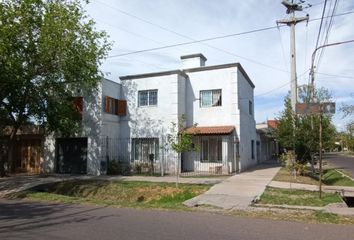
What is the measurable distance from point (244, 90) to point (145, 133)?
7.99 meters

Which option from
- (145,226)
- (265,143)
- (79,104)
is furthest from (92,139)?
(265,143)

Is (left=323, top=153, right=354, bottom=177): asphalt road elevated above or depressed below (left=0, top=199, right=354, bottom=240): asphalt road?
above

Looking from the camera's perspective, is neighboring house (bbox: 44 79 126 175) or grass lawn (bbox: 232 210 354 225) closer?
grass lawn (bbox: 232 210 354 225)

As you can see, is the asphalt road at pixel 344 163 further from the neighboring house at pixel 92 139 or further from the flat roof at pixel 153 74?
the neighboring house at pixel 92 139

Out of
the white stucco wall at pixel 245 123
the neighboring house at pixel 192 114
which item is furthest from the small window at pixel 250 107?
the neighboring house at pixel 192 114

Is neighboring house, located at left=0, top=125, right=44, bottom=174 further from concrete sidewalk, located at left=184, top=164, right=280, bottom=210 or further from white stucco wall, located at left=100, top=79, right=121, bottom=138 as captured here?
concrete sidewalk, located at left=184, top=164, right=280, bottom=210

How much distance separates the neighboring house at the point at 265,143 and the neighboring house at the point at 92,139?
11.8m

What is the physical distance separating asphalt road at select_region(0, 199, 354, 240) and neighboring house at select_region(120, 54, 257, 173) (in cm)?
1301

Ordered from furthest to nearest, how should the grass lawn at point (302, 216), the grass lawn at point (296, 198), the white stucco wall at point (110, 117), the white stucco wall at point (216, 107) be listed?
the white stucco wall at point (216, 107) < the white stucco wall at point (110, 117) < the grass lawn at point (296, 198) < the grass lawn at point (302, 216)

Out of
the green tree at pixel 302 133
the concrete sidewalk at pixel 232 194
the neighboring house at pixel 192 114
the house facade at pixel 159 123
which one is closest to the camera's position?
the concrete sidewalk at pixel 232 194

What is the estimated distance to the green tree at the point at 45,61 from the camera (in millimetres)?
19125

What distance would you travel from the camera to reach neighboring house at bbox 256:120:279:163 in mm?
38159

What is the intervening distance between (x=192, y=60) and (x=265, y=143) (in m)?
20.8

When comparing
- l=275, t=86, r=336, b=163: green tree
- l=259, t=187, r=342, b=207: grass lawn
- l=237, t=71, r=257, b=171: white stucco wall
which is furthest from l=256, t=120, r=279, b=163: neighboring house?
l=259, t=187, r=342, b=207: grass lawn
